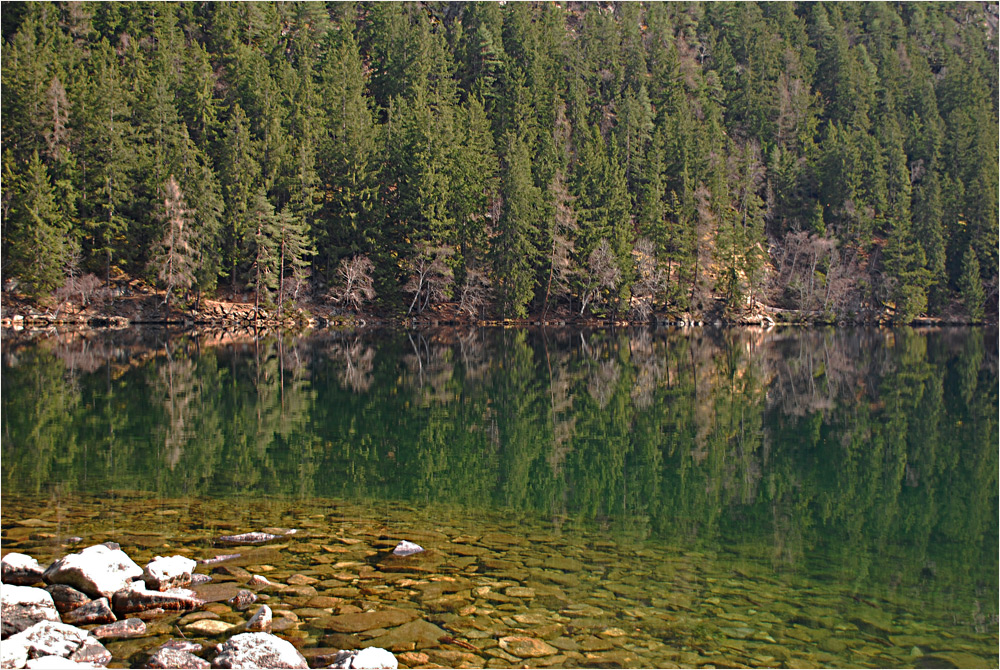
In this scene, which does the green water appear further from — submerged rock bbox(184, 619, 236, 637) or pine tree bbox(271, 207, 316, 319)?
pine tree bbox(271, 207, 316, 319)

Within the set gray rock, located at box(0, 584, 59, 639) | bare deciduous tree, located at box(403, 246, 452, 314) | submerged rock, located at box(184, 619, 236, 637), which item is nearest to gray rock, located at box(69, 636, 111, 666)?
gray rock, located at box(0, 584, 59, 639)

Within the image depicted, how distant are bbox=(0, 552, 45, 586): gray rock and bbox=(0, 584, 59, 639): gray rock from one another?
96cm

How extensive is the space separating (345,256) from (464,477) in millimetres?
62656

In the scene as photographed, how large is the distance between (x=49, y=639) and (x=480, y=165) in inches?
2921

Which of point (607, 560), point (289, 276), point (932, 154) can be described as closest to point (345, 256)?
point (289, 276)

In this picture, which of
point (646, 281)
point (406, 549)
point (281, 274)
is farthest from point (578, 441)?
point (646, 281)

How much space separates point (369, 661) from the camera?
6.48 metres

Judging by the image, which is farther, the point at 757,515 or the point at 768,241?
the point at 768,241

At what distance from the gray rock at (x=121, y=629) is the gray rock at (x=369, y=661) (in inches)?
81.2

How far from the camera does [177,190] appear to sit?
216 ft

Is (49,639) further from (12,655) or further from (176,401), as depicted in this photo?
(176,401)

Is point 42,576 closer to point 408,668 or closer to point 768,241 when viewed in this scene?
point 408,668

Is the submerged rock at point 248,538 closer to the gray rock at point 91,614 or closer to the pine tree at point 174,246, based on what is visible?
the gray rock at point 91,614

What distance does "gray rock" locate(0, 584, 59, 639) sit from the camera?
7.03 meters
